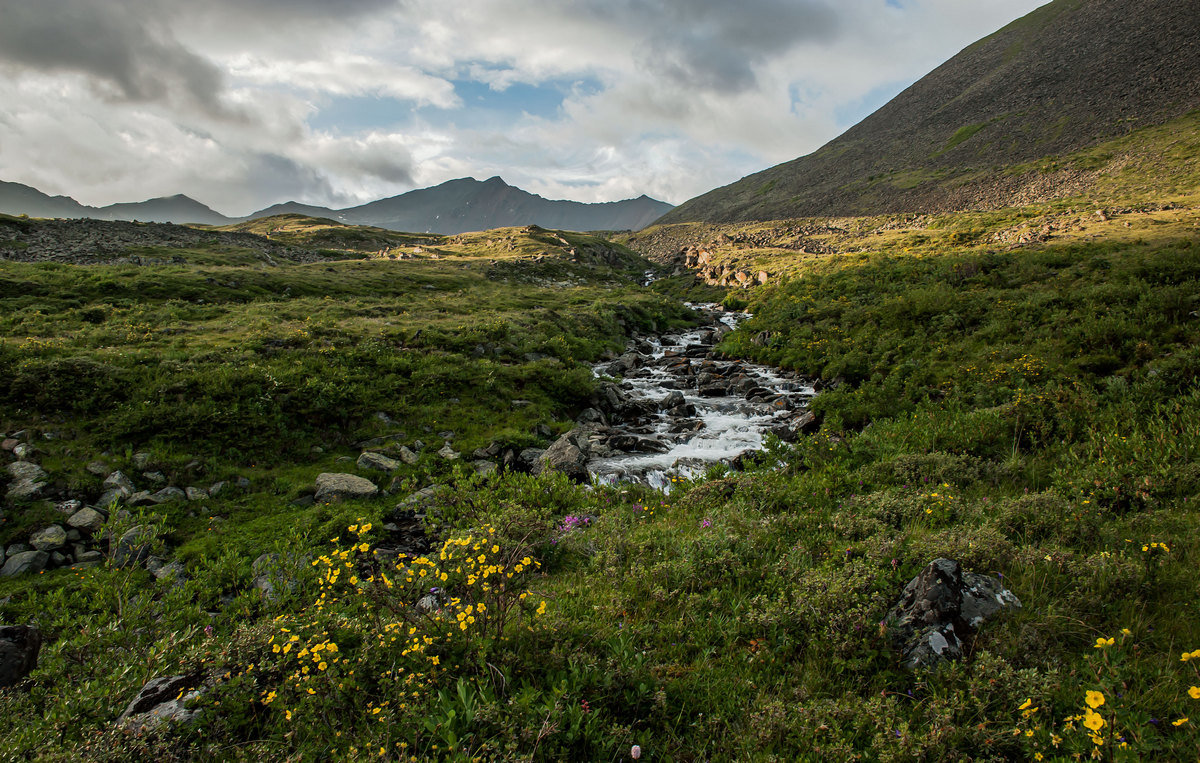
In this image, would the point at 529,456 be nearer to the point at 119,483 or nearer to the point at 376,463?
the point at 376,463

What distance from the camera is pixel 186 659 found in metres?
4.14

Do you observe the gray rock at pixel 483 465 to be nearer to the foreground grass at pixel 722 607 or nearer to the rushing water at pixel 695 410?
the foreground grass at pixel 722 607

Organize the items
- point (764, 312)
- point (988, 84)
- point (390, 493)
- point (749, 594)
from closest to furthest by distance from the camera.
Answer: point (749, 594), point (390, 493), point (764, 312), point (988, 84)

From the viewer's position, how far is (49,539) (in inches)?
289

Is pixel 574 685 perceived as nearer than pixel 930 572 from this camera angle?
Yes

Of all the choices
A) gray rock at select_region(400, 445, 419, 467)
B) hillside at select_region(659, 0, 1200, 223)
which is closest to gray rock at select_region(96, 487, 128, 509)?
gray rock at select_region(400, 445, 419, 467)

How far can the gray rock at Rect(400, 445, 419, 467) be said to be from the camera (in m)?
11.2

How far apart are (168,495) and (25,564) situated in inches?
81.0

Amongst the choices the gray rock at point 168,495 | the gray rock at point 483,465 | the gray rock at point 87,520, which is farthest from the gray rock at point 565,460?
the gray rock at point 87,520

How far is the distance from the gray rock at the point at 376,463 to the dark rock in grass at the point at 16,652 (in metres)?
6.19

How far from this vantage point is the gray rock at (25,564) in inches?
269

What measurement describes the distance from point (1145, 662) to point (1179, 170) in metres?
73.1

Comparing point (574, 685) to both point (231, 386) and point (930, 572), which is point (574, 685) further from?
point (231, 386)

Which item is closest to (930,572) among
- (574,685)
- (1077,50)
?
(574,685)
